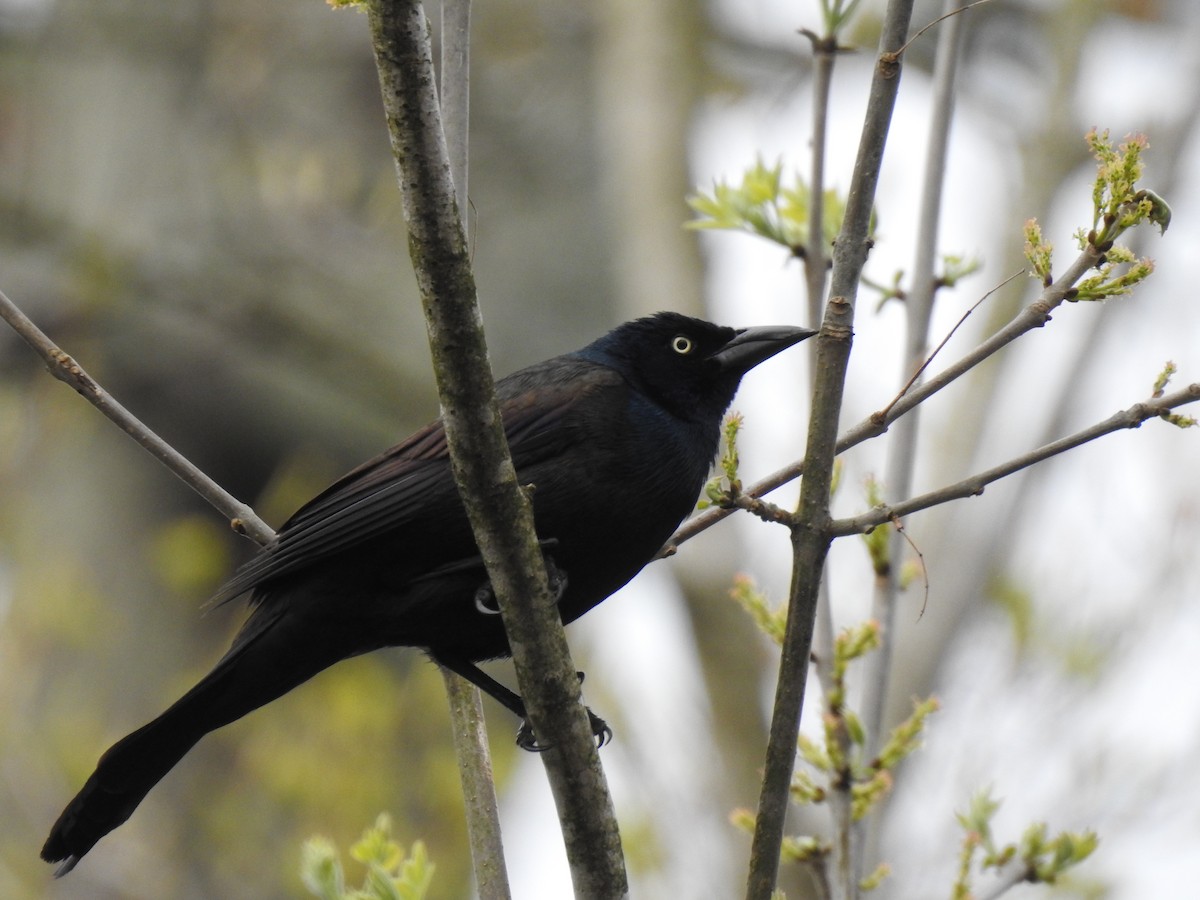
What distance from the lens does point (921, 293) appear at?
122 inches

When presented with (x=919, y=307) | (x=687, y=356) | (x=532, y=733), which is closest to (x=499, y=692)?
(x=532, y=733)

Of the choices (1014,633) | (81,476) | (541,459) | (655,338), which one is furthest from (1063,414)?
(81,476)

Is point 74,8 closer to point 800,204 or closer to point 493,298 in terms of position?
point 493,298

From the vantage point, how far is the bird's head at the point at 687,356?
3539mm

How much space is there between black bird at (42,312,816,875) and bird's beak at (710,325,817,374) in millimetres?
216

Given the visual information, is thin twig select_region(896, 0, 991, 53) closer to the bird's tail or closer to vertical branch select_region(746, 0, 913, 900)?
vertical branch select_region(746, 0, 913, 900)

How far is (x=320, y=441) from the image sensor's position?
418 inches

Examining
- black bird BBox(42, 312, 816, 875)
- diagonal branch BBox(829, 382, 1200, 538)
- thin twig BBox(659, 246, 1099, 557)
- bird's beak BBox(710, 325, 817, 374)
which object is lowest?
diagonal branch BBox(829, 382, 1200, 538)

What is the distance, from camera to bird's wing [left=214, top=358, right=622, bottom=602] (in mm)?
3102

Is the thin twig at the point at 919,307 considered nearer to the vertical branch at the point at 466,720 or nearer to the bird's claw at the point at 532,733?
the bird's claw at the point at 532,733

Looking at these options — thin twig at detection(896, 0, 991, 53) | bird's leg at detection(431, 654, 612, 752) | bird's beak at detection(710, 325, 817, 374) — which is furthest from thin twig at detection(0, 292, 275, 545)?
thin twig at detection(896, 0, 991, 53)

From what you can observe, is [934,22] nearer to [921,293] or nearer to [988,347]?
[921,293]

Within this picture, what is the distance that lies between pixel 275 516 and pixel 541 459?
6.00 meters

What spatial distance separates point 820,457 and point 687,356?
148 centimetres
